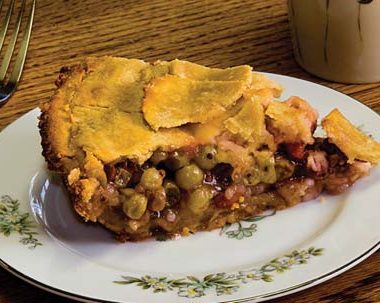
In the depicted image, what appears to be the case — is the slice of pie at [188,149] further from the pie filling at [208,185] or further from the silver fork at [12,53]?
the silver fork at [12,53]

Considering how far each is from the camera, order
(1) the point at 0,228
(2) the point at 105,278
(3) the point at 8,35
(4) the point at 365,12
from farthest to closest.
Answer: (3) the point at 8,35, (4) the point at 365,12, (1) the point at 0,228, (2) the point at 105,278

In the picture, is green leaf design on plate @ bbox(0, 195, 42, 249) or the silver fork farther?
the silver fork

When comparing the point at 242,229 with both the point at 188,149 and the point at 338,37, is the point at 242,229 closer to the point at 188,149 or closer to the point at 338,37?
the point at 188,149

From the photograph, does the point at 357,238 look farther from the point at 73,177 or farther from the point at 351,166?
the point at 73,177

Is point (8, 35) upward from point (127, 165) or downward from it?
downward

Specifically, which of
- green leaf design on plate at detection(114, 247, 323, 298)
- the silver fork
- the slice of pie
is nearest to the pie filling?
the slice of pie

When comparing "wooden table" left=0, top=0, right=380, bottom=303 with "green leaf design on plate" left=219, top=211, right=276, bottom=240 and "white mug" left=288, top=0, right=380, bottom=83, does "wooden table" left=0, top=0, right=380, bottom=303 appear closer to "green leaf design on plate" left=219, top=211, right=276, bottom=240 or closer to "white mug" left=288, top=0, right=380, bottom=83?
"white mug" left=288, top=0, right=380, bottom=83

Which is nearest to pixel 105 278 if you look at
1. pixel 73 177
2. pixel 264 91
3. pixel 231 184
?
pixel 73 177
